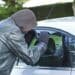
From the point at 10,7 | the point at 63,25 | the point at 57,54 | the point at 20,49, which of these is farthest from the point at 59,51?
the point at 10,7

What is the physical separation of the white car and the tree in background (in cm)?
1310

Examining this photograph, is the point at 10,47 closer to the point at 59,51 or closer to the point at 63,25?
the point at 59,51

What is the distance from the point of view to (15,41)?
4.08 meters

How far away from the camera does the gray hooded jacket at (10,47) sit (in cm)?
408

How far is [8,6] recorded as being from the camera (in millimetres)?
19359

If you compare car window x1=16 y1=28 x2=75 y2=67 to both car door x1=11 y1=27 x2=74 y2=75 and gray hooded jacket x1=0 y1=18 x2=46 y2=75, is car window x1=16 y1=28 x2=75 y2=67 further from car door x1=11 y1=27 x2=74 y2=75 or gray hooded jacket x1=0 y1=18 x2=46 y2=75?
gray hooded jacket x1=0 y1=18 x2=46 y2=75

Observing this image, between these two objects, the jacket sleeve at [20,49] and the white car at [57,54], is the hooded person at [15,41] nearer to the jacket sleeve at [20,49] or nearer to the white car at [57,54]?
the jacket sleeve at [20,49]

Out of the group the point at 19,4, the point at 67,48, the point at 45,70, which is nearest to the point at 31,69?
the point at 45,70

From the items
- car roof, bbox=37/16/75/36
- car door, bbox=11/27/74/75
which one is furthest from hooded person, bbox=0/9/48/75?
car roof, bbox=37/16/75/36

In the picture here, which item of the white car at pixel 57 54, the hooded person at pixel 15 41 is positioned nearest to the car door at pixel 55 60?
the white car at pixel 57 54

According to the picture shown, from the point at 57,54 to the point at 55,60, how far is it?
8 centimetres

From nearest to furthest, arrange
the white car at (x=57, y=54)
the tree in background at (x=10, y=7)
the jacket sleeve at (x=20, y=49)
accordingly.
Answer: the jacket sleeve at (x=20, y=49) < the white car at (x=57, y=54) < the tree in background at (x=10, y=7)

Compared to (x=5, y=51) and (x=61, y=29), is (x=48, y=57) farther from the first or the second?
(x=5, y=51)

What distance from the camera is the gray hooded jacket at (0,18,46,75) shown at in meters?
4.08
